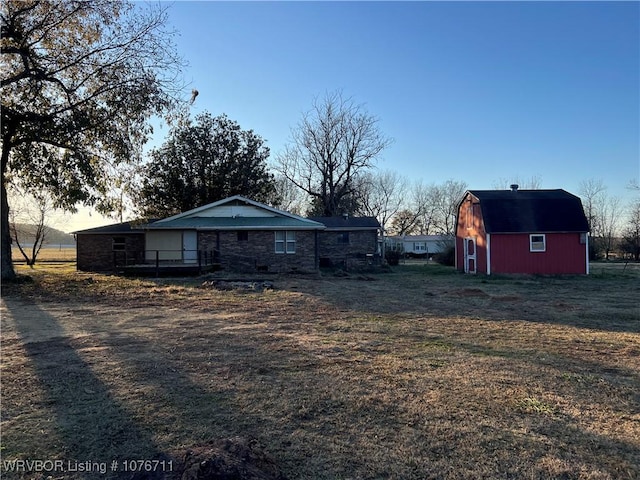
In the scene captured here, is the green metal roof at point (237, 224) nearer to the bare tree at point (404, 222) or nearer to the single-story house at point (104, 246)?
the single-story house at point (104, 246)

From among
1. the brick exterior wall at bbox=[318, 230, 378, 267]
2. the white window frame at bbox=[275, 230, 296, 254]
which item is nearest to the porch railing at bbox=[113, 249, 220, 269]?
the white window frame at bbox=[275, 230, 296, 254]

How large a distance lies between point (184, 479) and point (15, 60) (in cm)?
1856

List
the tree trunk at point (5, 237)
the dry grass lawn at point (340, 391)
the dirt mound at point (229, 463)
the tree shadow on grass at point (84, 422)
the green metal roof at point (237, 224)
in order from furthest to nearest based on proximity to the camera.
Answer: the green metal roof at point (237, 224), the tree trunk at point (5, 237), the dry grass lawn at point (340, 391), the tree shadow on grass at point (84, 422), the dirt mound at point (229, 463)

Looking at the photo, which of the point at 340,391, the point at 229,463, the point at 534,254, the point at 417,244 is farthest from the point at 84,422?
the point at 417,244

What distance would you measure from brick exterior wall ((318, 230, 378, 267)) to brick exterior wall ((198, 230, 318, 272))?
5.42m

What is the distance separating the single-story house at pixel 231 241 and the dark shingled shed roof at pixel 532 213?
8927 mm

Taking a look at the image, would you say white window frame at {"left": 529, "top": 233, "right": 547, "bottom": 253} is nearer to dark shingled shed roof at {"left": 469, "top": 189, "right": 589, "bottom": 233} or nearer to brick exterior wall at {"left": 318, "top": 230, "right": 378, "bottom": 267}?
dark shingled shed roof at {"left": 469, "top": 189, "right": 589, "bottom": 233}

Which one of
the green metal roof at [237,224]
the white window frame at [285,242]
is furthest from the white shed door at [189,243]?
the white window frame at [285,242]

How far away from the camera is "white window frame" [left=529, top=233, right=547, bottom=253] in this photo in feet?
72.2

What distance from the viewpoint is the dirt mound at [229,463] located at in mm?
2592

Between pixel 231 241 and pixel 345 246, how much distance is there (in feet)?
28.7

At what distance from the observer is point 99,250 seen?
25.8 metres

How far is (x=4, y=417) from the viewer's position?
3.98 metres

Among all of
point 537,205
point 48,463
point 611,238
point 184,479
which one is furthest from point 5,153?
point 611,238
